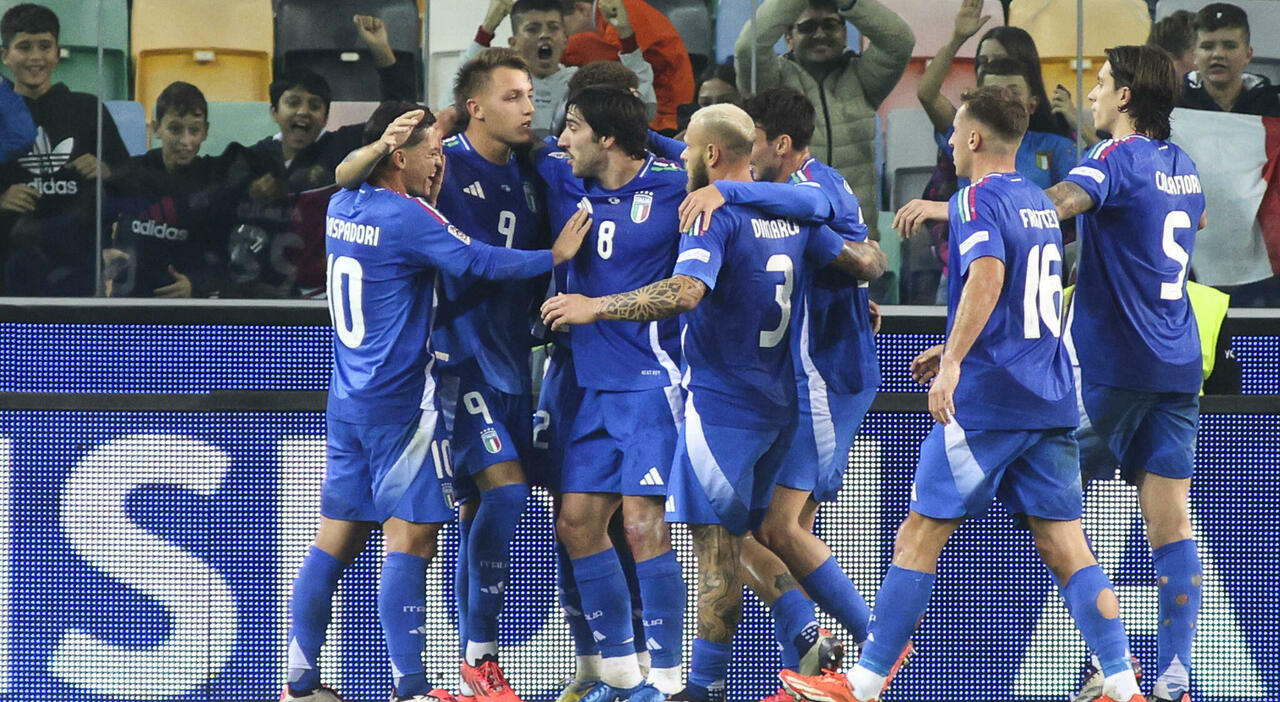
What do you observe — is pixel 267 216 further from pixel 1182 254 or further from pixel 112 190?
pixel 1182 254

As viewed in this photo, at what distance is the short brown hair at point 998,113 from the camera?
5.10 m

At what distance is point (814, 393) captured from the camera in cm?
573

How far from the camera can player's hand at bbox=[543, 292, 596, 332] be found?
5.16 meters

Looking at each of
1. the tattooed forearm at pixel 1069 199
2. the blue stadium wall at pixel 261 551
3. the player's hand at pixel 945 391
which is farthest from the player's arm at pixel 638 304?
the tattooed forearm at pixel 1069 199

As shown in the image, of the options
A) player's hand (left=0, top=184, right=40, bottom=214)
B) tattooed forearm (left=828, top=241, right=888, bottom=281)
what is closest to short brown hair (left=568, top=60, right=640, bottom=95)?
tattooed forearm (left=828, top=241, right=888, bottom=281)

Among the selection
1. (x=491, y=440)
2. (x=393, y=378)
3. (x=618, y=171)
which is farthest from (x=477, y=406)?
(x=618, y=171)

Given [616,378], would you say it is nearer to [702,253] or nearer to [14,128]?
[702,253]

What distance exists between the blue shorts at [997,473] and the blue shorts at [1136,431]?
0.49 m

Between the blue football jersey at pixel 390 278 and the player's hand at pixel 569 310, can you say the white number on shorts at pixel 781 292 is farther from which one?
the blue football jersey at pixel 390 278

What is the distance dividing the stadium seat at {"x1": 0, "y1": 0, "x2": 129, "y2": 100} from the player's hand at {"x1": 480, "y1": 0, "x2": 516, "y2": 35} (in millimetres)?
1644

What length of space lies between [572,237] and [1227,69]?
375 centimetres

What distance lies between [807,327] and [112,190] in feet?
10.7

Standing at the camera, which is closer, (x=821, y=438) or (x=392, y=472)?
(x=392, y=472)

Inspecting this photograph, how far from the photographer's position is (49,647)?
5984 mm
